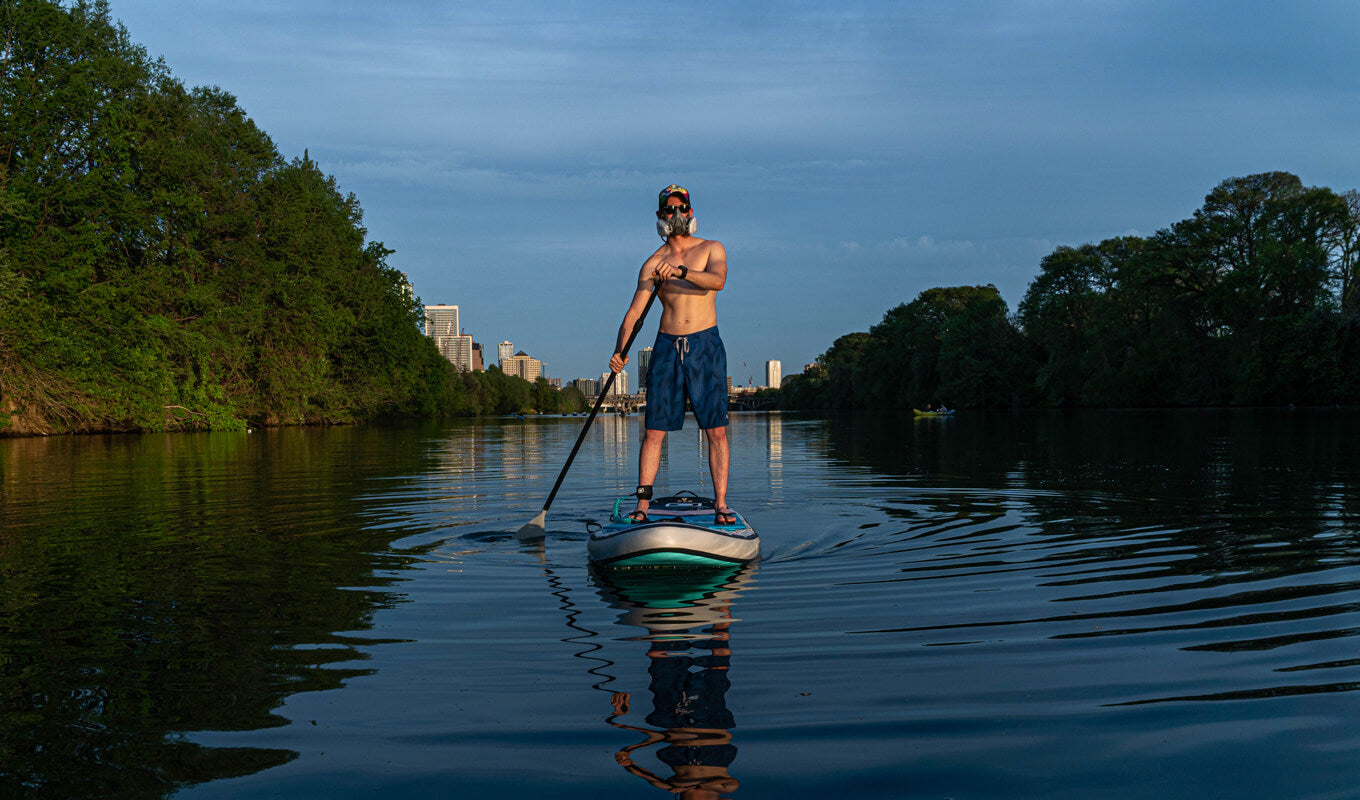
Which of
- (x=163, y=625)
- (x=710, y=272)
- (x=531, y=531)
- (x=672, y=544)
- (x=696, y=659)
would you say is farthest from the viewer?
(x=531, y=531)

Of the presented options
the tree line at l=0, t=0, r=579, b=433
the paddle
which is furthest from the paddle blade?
the tree line at l=0, t=0, r=579, b=433

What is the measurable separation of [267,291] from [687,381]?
4584 cm

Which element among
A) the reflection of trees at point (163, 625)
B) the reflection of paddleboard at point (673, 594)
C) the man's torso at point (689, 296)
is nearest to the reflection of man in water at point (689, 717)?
the reflection of paddleboard at point (673, 594)

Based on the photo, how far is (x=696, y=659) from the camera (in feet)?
13.4

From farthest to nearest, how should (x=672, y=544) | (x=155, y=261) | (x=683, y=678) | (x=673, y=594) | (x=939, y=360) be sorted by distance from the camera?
(x=939, y=360) < (x=155, y=261) < (x=672, y=544) < (x=673, y=594) < (x=683, y=678)

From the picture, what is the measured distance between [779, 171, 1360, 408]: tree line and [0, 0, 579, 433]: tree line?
5055 cm

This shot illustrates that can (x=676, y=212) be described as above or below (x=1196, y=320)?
below

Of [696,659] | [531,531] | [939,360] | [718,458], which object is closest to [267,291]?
[531,531]

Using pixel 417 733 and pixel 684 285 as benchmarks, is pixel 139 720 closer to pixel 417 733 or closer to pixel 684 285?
pixel 417 733

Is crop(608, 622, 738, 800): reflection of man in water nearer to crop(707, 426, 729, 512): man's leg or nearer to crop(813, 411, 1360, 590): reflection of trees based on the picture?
crop(707, 426, 729, 512): man's leg

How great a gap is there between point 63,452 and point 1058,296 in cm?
7043

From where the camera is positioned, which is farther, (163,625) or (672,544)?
(672,544)

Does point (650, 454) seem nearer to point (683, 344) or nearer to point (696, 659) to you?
point (683, 344)

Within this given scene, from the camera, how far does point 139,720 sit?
3.31 metres
